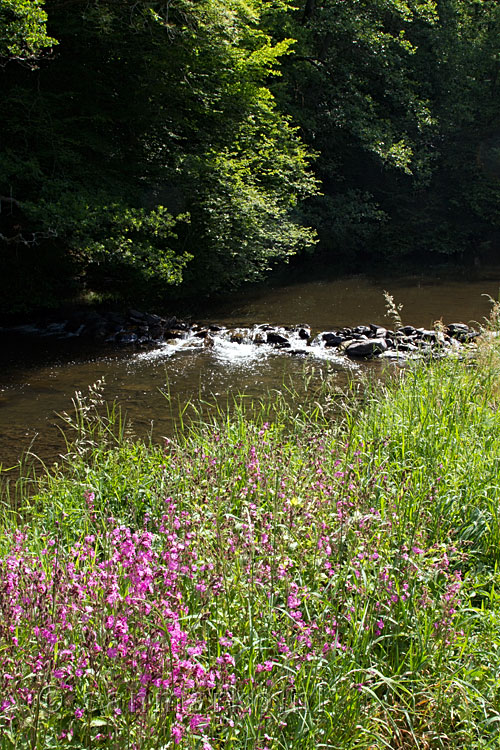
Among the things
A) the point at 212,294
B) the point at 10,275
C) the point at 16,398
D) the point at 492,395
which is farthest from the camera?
the point at 212,294

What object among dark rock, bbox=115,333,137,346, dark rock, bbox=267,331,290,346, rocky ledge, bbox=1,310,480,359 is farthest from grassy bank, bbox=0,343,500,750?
dark rock, bbox=115,333,137,346

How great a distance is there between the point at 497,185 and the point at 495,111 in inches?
111

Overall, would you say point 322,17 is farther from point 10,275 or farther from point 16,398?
point 16,398

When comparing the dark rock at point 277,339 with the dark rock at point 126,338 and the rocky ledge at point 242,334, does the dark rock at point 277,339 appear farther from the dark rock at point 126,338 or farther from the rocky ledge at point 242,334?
the dark rock at point 126,338

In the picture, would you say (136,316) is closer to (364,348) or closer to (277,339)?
(277,339)

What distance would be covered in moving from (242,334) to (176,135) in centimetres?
536

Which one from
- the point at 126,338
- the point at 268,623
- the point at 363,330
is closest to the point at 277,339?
the point at 363,330

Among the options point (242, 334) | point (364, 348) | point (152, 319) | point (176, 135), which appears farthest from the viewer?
point (176, 135)

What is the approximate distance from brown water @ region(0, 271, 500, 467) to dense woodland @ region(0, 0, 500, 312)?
155 centimetres

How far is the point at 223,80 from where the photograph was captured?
14.9 metres

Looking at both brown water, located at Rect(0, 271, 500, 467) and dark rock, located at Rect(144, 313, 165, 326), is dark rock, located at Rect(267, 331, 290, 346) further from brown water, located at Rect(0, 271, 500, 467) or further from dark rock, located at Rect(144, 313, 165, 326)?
dark rock, located at Rect(144, 313, 165, 326)

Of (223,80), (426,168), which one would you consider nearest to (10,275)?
(223,80)

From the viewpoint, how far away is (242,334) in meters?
13.0

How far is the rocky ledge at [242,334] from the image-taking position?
1194cm
